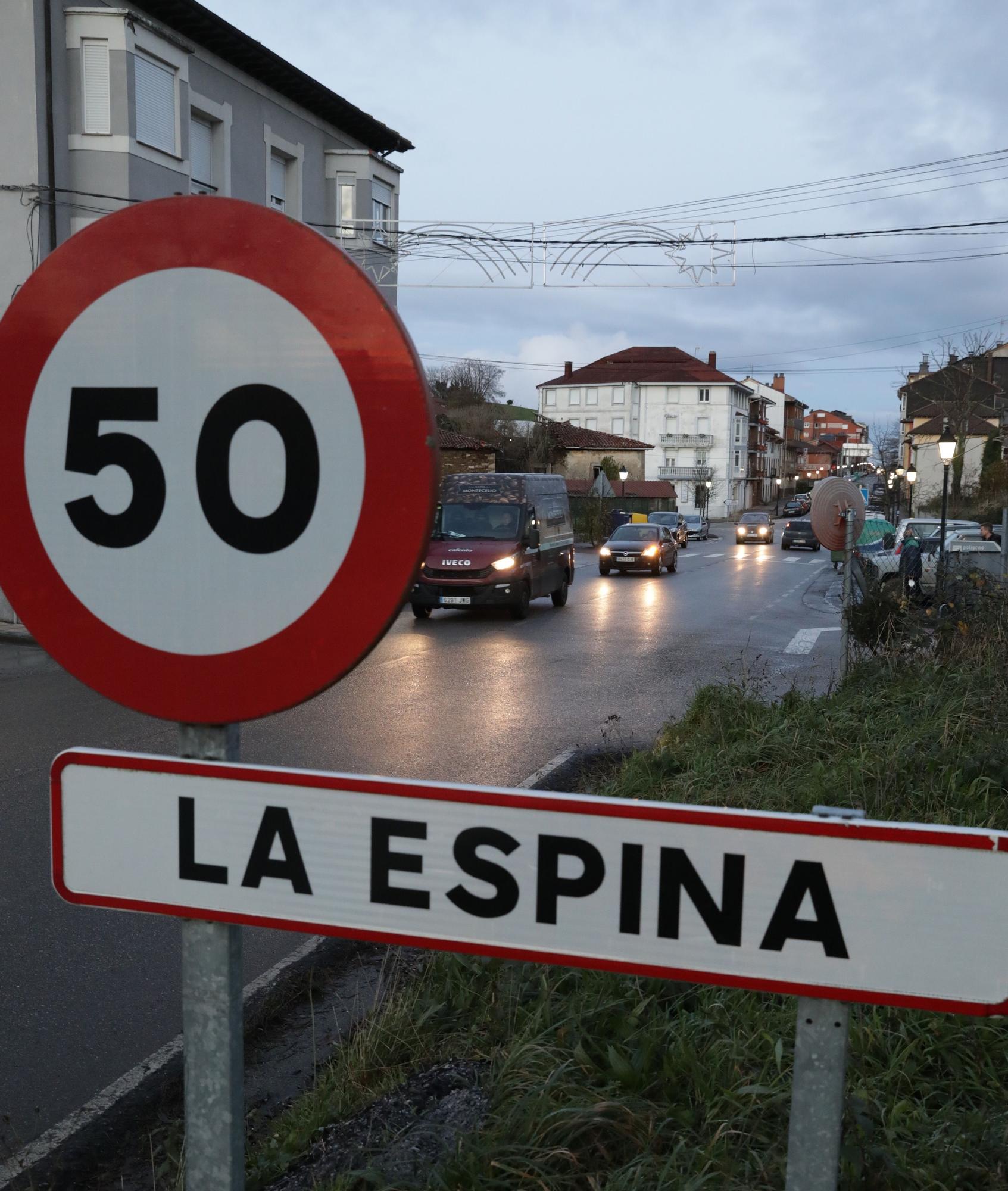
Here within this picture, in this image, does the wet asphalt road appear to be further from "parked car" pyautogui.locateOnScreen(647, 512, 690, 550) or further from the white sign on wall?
"parked car" pyautogui.locateOnScreen(647, 512, 690, 550)

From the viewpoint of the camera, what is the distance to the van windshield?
20.5m

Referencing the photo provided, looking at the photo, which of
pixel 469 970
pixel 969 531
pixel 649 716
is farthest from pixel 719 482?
pixel 469 970

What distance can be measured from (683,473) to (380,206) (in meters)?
74.3

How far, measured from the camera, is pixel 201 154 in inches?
806

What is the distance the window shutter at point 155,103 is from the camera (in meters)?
18.0

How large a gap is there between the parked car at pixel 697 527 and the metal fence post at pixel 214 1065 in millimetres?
60482

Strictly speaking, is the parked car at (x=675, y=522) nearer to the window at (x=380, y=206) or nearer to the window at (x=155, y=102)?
the window at (x=380, y=206)

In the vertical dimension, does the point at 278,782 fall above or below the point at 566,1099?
above

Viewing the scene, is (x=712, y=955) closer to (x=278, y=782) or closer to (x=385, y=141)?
(x=278, y=782)

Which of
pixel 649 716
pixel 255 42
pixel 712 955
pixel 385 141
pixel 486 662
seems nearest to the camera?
pixel 712 955

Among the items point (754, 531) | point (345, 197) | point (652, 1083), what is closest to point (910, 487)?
point (754, 531)

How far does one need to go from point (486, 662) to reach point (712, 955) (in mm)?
13225

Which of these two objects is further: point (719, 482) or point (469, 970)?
point (719, 482)

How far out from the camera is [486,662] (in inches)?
575
